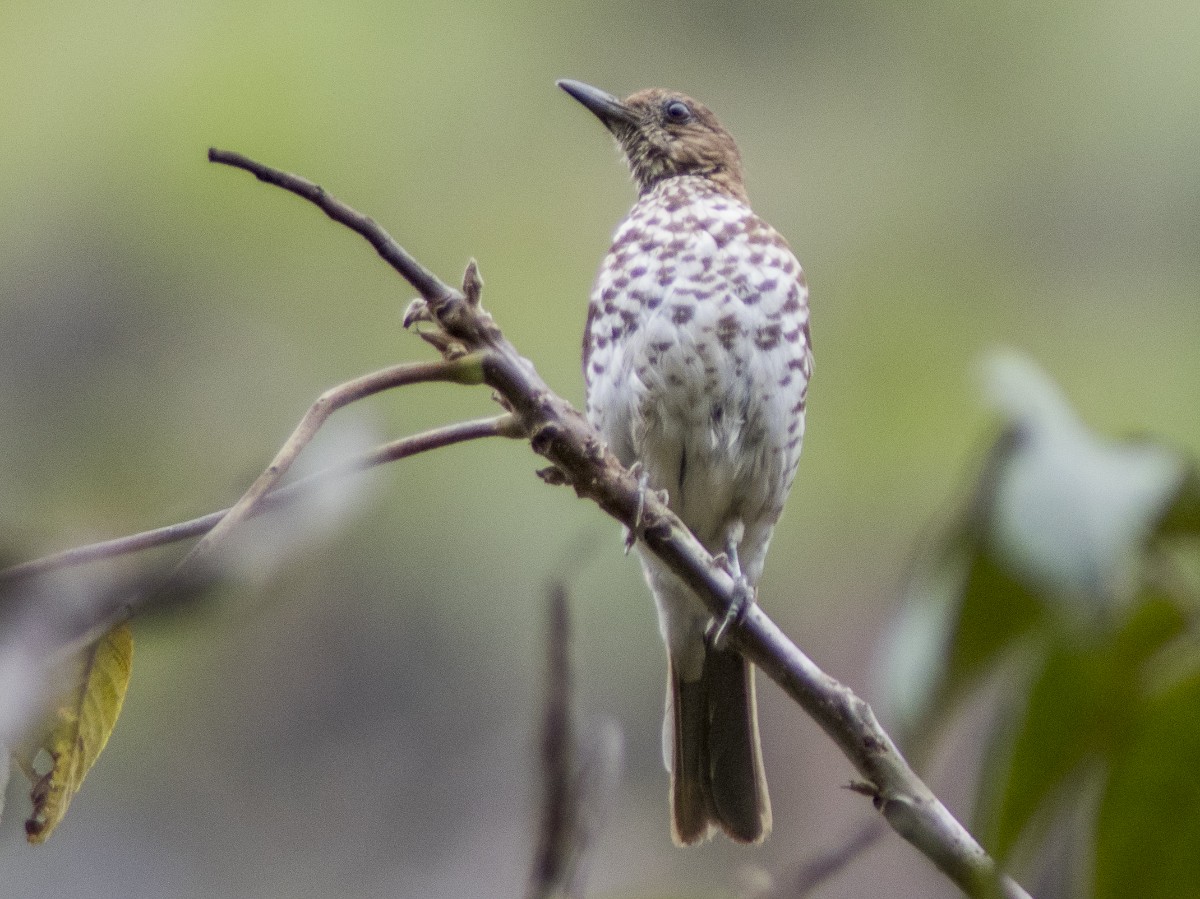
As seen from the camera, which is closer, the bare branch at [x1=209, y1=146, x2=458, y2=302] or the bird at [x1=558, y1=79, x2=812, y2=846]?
the bare branch at [x1=209, y1=146, x2=458, y2=302]

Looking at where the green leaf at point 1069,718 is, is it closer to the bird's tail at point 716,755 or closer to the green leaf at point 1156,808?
the green leaf at point 1156,808

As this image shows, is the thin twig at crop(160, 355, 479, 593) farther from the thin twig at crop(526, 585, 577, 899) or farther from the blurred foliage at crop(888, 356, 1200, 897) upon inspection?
the blurred foliage at crop(888, 356, 1200, 897)

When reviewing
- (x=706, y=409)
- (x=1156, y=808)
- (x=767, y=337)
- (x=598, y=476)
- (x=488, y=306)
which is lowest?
(x=488, y=306)

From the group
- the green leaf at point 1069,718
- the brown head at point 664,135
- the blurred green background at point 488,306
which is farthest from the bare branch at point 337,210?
the blurred green background at point 488,306

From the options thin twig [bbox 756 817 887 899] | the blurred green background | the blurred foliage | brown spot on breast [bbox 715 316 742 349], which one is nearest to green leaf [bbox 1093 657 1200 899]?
the blurred foliage

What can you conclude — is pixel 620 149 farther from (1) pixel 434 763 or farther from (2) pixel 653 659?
(1) pixel 434 763

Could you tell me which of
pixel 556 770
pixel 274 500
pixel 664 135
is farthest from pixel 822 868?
pixel 664 135

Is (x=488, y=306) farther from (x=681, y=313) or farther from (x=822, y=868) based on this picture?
(x=822, y=868)
